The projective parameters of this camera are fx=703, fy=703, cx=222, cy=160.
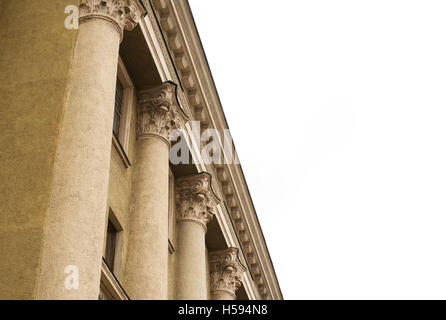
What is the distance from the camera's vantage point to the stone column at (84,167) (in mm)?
11500

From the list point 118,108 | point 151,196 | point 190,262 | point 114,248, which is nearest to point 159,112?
point 118,108

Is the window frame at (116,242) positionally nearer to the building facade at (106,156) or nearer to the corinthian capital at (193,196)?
the building facade at (106,156)

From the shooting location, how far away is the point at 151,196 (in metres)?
18.7

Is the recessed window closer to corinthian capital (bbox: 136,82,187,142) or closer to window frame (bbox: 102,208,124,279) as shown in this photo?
corinthian capital (bbox: 136,82,187,142)

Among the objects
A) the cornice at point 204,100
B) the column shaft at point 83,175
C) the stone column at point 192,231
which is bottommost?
the column shaft at point 83,175

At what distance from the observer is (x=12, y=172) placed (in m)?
13.2

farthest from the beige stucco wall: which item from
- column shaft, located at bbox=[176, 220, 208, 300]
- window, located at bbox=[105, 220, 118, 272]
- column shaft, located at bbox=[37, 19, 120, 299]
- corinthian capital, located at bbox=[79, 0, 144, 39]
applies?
column shaft, located at bbox=[176, 220, 208, 300]

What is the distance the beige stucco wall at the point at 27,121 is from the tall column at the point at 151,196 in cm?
495

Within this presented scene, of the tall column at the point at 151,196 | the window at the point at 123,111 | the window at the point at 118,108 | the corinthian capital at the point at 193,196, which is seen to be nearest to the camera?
the tall column at the point at 151,196

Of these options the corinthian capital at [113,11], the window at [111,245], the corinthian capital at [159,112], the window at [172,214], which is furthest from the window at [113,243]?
the window at [172,214]

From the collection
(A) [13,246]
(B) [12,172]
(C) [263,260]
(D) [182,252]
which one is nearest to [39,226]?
(A) [13,246]
